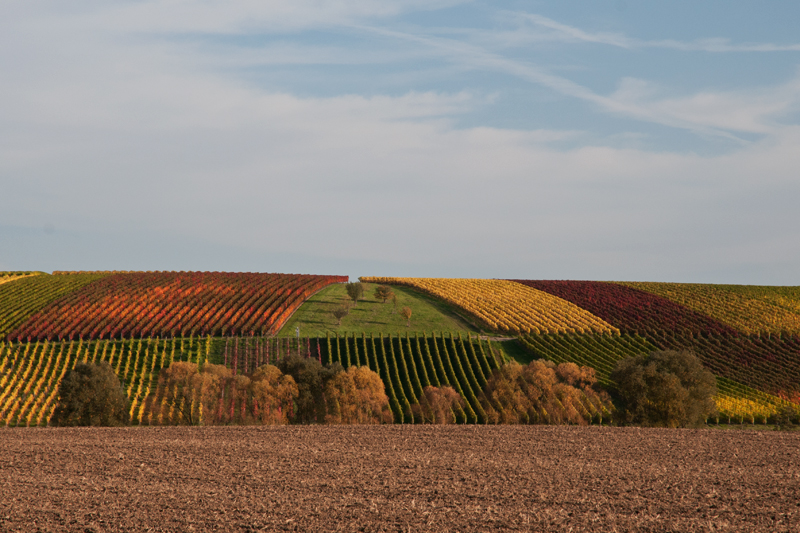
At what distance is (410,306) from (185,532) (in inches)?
→ 2900

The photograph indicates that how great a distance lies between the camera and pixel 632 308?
98.2 metres

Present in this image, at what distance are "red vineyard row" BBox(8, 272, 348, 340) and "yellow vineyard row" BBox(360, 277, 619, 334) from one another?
18.8 meters

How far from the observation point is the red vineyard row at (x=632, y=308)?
90.1m

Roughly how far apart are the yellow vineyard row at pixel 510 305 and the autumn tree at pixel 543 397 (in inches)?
924

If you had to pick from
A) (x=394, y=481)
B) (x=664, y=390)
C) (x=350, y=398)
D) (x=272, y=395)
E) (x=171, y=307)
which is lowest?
(x=394, y=481)

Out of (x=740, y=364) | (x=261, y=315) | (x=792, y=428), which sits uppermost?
(x=261, y=315)

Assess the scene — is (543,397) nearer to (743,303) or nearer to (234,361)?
(234,361)

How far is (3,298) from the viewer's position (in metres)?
93.0

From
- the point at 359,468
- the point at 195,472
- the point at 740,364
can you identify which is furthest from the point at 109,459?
the point at 740,364

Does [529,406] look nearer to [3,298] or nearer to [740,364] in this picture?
[740,364]

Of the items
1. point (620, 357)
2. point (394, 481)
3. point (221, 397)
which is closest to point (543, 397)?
point (620, 357)

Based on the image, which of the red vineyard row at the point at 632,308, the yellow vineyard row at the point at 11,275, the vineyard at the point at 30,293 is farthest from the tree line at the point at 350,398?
the yellow vineyard row at the point at 11,275

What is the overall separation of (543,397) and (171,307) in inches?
2018

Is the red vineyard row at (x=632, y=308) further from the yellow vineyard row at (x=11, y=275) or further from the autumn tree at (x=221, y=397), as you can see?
the yellow vineyard row at (x=11, y=275)
